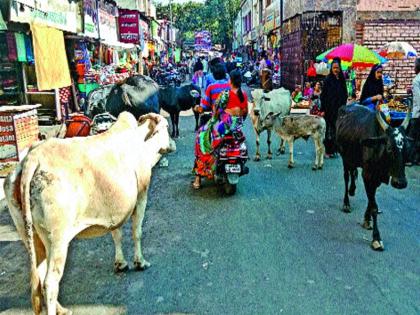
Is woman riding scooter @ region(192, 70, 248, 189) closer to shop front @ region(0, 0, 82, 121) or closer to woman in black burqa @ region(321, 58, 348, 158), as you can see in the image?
woman in black burqa @ region(321, 58, 348, 158)

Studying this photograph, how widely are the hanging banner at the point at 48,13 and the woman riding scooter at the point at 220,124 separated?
4.81m

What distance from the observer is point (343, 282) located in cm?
408

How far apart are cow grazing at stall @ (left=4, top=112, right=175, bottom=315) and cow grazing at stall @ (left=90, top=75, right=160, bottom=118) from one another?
5134 mm

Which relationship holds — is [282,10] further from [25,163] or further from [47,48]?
[25,163]

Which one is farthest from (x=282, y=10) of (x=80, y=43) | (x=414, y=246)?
(x=414, y=246)

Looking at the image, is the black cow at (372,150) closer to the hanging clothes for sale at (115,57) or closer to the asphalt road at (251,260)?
the asphalt road at (251,260)

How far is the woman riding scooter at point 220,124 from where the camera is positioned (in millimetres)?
6641

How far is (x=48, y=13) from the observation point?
35.7 ft

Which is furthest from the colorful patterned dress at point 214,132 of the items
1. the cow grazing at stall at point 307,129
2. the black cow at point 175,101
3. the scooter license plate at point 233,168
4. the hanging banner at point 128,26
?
the hanging banner at point 128,26

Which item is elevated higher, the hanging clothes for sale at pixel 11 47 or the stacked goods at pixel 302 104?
the hanging clothes for sale at pixel 11 47

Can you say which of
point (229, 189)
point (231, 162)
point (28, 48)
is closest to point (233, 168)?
point (231, 162)

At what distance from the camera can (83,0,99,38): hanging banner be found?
14.6 meters

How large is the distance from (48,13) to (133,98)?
3591 mm

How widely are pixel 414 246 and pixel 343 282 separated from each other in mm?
1225
